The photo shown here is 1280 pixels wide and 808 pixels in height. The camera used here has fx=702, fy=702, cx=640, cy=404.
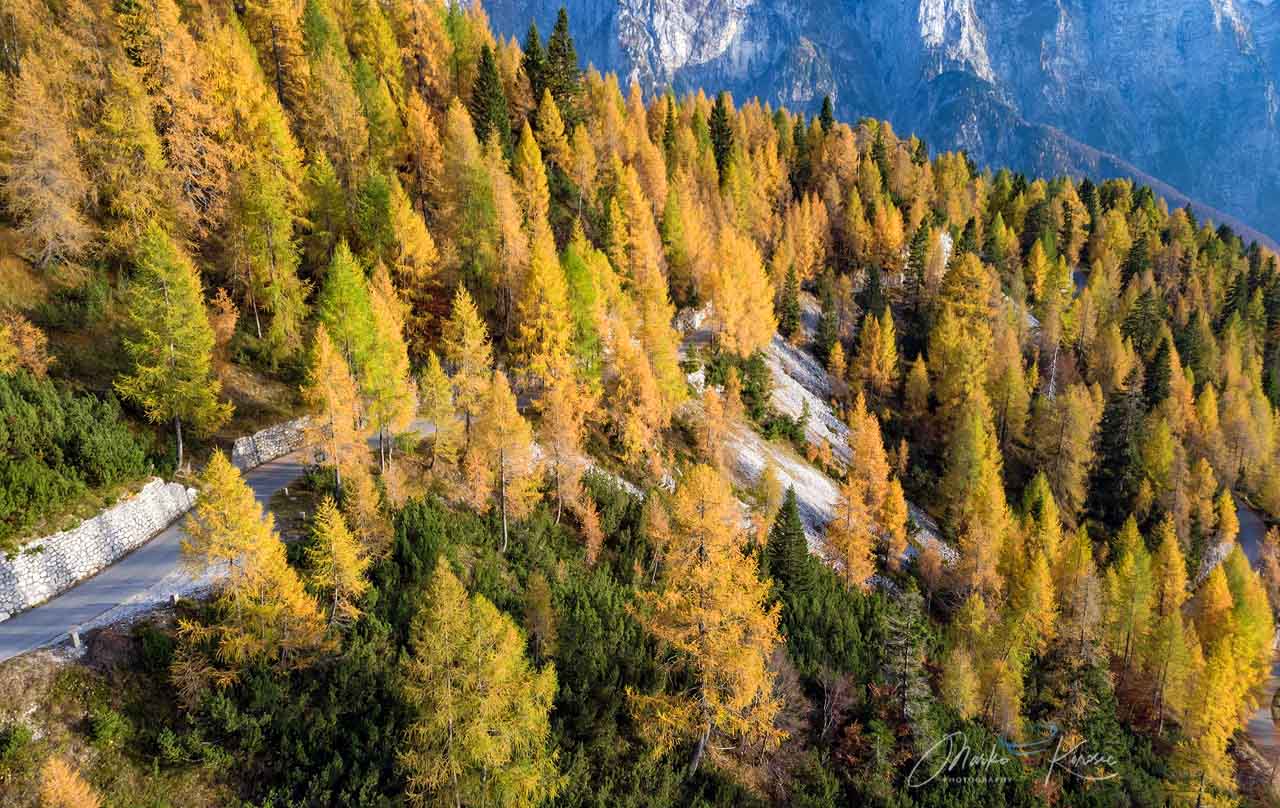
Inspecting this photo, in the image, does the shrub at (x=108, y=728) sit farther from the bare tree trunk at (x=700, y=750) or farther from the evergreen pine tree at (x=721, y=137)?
the evergreen pine tree at (x=721, y=137)

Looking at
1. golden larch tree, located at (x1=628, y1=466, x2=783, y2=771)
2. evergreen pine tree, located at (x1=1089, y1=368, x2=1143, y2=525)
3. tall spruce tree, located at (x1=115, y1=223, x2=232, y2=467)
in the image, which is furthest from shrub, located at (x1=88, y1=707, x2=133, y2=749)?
evergreen pine tree, located at (x1=1089, y1=368, x2=1143, y2=525)

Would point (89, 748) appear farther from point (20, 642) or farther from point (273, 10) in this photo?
point (273, 10)

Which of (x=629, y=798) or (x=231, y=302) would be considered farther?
(x=231, y=302)

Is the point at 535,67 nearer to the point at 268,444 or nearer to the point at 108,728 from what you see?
the point at 268,444

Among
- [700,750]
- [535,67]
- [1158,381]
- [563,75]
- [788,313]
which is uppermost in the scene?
[535,67]

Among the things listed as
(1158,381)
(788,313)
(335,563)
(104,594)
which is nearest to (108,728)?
(104,594)

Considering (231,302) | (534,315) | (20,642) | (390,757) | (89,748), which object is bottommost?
(390,757)

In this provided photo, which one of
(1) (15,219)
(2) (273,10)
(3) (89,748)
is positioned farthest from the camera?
(2) (273,10)

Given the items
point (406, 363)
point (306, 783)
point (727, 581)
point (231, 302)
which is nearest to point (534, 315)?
point (406, 363)
